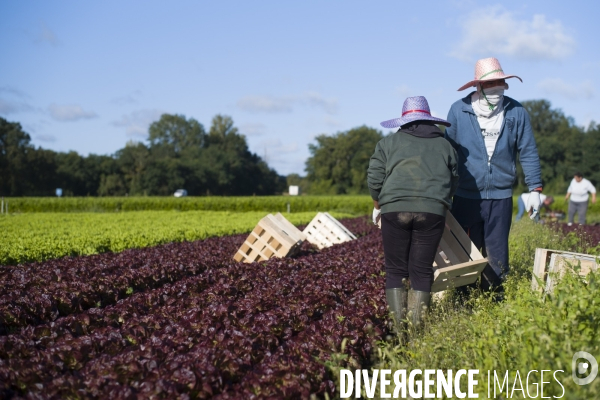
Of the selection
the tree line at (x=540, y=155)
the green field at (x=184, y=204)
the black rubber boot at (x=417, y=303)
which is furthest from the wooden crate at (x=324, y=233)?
the tree line at (x=540, y=155)

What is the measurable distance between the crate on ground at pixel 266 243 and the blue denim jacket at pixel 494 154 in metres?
3.24

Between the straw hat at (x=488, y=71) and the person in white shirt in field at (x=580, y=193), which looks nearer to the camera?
the straw hat at (x=488, y=71)

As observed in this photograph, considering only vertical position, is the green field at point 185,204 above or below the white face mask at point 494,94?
below

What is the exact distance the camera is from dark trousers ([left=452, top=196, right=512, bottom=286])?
532cm

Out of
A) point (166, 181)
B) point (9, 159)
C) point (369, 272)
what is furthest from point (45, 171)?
point (369, 272)

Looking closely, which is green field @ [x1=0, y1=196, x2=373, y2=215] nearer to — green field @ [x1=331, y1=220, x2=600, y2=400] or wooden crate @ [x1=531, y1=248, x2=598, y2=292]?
wooden crate @ [x1=531, y1=248, x2=598, y2=292]

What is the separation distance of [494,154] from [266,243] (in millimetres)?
3815

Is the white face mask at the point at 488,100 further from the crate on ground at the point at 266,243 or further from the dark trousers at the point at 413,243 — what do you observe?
the crate on ground at the point at 266,243

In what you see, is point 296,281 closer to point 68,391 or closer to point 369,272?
point 369,272

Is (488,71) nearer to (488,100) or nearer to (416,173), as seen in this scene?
(488,100)

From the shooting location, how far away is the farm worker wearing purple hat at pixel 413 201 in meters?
4.25

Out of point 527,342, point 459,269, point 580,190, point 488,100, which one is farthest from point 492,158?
point 580,190

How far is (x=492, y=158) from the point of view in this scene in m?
5.29

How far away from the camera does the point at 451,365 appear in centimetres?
353
